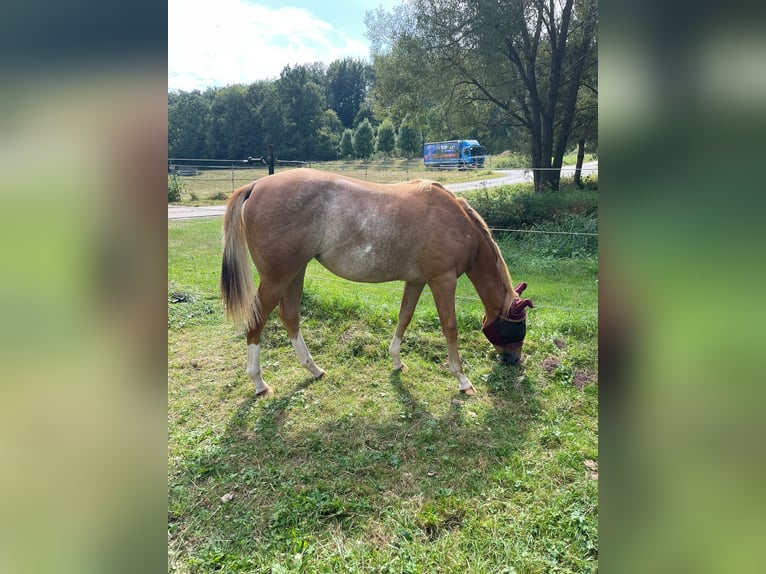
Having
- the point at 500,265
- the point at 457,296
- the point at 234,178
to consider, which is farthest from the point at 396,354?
the point at 234,178

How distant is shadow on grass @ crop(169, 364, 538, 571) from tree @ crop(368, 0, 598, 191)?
981cm

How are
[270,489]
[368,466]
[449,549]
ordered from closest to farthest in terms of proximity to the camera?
[449,549], [270,489], [368,466]

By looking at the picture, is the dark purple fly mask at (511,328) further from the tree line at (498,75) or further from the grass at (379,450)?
the tree line at (498,75)

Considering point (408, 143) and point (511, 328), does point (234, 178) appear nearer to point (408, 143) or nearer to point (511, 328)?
point (408, 143)

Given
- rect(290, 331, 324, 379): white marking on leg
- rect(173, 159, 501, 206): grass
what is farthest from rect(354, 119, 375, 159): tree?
rect(290, 331, 324, 379): white marking on leg

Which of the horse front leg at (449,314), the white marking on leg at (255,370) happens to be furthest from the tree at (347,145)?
the white marking on leg at (255,370)

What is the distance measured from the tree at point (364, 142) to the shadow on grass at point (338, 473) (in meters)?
25.1

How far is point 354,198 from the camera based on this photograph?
392 centimetres

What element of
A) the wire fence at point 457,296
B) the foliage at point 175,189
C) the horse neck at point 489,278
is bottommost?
the wire fence at point 457,296

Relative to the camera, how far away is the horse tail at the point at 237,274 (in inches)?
147

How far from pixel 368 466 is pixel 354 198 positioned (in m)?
2.20

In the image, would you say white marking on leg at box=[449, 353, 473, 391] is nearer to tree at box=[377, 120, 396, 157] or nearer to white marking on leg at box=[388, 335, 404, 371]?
white marking on leg at box=[388, 335, 404, 371]
